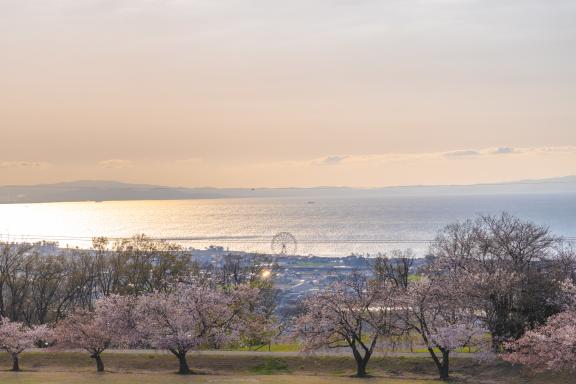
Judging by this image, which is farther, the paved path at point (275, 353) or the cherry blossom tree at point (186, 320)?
the paved path at point (275, 353)

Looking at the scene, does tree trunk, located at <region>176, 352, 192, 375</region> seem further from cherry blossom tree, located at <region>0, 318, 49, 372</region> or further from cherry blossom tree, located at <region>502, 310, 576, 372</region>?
cherry blossom tree, located at <region>502, 310, 576, 372</region>

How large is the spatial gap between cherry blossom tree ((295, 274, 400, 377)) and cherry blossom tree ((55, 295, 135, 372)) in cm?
1273

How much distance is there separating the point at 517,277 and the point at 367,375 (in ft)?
39.0

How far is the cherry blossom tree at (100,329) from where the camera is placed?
44.3 metres

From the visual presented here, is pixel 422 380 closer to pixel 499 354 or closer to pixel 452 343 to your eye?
pixel 452 343

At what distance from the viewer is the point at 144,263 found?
69625 mm

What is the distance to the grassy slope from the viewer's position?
126 feet

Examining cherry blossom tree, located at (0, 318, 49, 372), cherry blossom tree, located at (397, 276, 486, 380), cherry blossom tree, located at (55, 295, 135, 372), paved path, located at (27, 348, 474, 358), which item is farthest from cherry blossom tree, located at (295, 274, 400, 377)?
cherry blossom tree, located at (0, 318, 49, 372)

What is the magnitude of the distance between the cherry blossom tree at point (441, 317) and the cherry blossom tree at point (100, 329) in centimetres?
1968

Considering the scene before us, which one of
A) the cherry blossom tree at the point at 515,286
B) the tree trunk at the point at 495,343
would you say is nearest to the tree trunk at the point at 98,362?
the cherry blossom tree at the point at 515,286

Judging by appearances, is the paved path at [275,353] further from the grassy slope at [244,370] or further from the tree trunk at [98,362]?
the tree trunk at [98,362]

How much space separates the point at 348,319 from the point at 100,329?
57.2 ft

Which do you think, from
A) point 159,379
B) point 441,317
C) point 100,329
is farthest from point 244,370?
point 441,317

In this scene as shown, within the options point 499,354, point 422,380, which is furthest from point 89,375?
point 499,354
